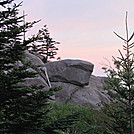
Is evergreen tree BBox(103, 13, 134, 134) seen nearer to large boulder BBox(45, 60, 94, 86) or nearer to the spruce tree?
the spruce tree

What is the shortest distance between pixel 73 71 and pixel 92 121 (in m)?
12.4

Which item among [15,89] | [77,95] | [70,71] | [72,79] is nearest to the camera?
[15,89]

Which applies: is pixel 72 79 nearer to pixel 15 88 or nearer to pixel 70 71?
pixel 70 71

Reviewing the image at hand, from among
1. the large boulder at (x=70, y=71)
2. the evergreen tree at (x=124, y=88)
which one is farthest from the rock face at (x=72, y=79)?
the evergreen tree at (x=124, y=88)

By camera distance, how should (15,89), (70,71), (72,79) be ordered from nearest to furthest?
1. (15,89)
2. (70,71)
3. (72,79)

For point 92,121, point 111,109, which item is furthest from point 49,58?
point 111,109

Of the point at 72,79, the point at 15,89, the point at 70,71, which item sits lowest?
the point at 15,89

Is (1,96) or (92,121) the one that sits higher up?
(1,96)

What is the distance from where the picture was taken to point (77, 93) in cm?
2495

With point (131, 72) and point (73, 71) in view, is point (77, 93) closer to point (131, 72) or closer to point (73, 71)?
point (73, 71)

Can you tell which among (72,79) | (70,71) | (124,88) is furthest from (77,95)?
(124,88)

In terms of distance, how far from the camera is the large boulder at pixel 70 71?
999 inches

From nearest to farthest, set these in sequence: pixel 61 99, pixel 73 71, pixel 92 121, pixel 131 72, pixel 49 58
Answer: pixel 131 72
pixel 92 121
pixel 61 99
pixel 73 71
pixel 49 58

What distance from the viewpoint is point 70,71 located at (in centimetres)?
2567
